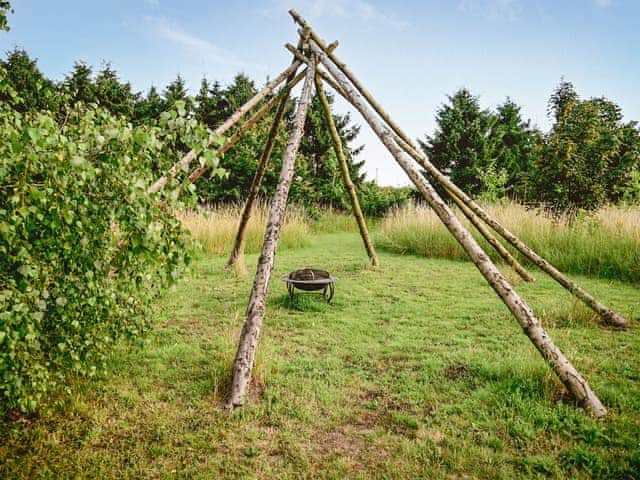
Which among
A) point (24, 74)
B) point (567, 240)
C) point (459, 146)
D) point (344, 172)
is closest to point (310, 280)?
point (344, 172)

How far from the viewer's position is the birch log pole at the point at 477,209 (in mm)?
4730

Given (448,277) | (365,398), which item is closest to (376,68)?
(448,277)

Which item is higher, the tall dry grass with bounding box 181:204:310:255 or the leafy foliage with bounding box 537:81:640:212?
the leafy foliage with bounding box 537:81:640:212

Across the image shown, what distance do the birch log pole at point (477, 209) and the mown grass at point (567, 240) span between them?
10.8 ft

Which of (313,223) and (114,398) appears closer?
(114,398)

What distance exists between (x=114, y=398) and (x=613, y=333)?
217 inches

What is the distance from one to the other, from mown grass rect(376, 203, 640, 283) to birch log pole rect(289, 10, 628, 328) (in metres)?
3.30

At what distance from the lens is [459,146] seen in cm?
2145

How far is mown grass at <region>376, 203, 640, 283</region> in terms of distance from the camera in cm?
765

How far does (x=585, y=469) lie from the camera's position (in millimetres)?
2318

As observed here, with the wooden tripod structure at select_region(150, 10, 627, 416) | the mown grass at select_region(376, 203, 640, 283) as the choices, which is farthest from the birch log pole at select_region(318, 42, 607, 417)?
the mown grass at select_region(376, 203, 640, 283)

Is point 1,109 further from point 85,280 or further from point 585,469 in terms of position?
point 585,469

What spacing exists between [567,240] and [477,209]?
16.9 feet

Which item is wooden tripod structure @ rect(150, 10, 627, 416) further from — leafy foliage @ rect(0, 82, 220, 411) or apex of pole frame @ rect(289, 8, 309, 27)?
leafy foliage @ rect(0, 82, 220, 411)
